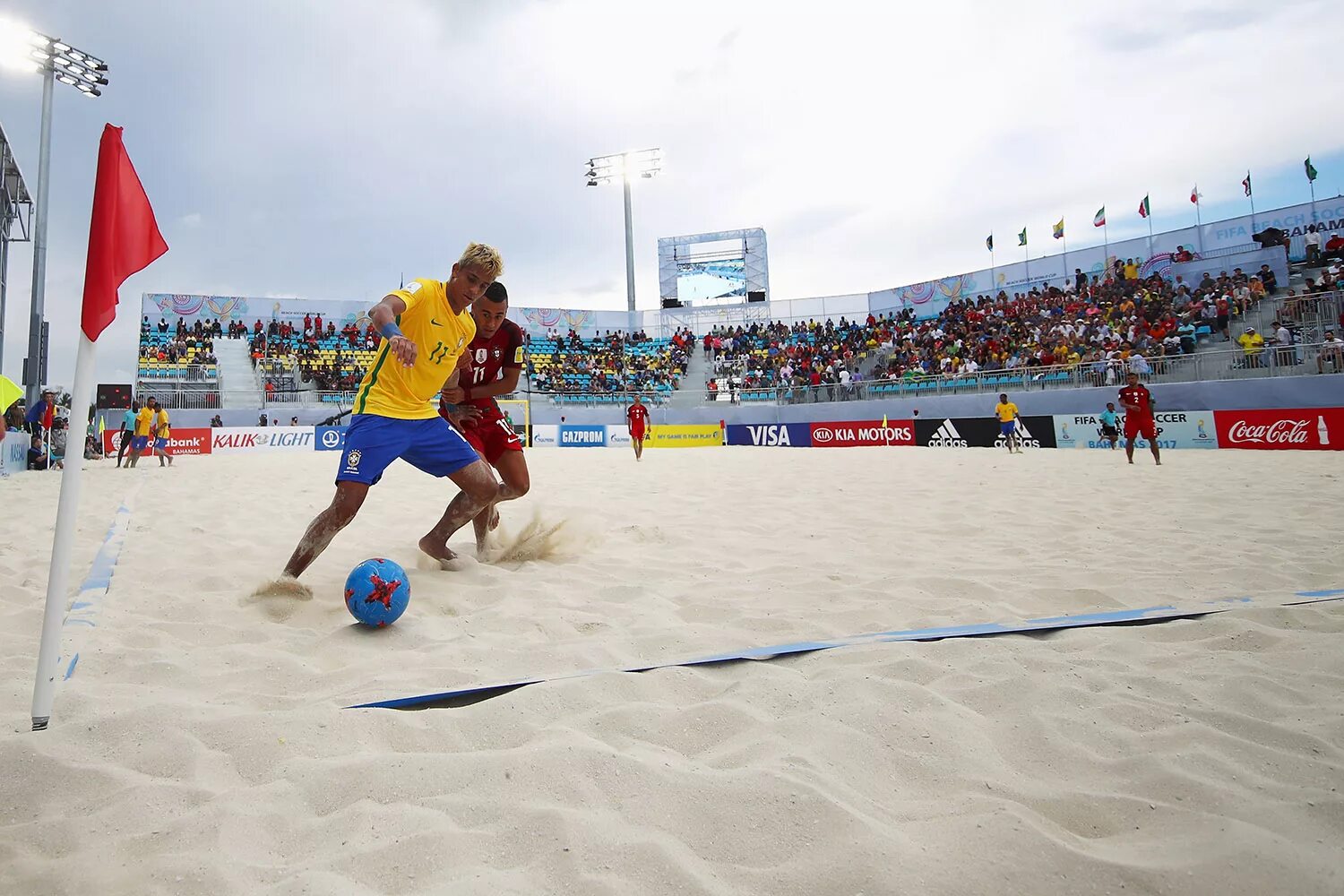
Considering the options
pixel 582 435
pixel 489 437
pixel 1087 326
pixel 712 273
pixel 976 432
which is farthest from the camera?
pixel 712 273

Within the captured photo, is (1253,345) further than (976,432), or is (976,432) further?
(976,432)

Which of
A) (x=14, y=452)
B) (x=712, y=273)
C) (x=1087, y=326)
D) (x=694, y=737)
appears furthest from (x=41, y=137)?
(x=1087, y=326)

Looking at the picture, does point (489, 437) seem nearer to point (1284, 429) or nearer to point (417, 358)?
point (417, 358)

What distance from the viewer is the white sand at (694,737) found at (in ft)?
4.71

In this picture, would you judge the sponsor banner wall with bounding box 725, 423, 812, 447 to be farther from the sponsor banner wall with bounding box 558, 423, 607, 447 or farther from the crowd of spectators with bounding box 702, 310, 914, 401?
the sponsor banner wall with bounding box 558, 423, 607, 447

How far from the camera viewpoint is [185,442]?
74.9ft

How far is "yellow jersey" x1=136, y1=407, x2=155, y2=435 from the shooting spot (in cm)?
1482

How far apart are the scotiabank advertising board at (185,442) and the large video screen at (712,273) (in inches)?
1057

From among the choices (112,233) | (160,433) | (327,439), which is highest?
(327,439)

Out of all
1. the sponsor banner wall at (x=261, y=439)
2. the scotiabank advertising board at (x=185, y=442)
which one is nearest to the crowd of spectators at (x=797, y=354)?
the sponsor banner wall at (x=261, y=439)

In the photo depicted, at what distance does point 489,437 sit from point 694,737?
3.33 meters

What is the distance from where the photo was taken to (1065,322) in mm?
25641

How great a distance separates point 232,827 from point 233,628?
180 centimetres

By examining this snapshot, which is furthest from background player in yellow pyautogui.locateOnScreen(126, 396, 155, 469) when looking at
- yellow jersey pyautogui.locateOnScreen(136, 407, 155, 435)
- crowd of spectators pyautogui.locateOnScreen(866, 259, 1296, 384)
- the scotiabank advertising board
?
crowd of spectators pyautogui.locateOnScreen(866, 259, 1296, 384)
